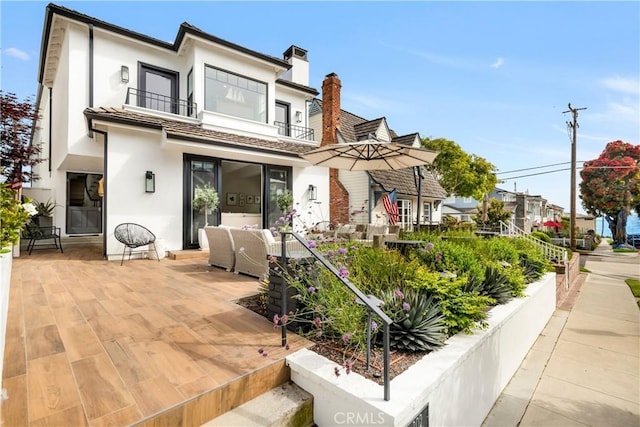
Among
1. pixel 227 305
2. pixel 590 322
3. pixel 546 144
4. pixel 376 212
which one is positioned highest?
pixel 546 144

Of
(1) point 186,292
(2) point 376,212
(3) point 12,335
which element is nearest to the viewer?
(3) point 12,335

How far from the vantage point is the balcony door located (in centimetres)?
896

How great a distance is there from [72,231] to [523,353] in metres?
13.4

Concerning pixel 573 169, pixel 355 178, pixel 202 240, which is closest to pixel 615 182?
pixel 573 169

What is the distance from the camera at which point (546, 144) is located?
21688mm

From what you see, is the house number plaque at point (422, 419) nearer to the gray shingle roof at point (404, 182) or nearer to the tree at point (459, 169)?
the gray shingle roof at point (404, 182)

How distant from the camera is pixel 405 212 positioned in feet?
49.8

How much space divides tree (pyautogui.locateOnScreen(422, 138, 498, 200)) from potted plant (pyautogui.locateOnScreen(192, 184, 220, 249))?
17.2 metres

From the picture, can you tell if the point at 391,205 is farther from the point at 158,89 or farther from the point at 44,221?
the point at 44,221

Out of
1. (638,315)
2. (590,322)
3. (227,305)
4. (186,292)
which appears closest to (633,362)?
(590,322)

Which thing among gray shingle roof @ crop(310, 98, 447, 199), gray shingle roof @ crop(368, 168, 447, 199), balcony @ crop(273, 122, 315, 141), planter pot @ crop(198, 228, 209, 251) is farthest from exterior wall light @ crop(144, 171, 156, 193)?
gray shingle roof @ crop(368, 168, 447, 199)

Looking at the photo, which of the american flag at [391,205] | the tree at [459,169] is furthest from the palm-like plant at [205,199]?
the tree at [459,169]

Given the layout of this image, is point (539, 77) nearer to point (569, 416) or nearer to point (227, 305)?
point (569, 416)

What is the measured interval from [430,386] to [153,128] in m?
8.03
